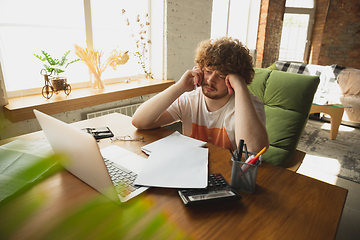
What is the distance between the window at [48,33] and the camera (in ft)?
6.03

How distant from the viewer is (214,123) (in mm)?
1342

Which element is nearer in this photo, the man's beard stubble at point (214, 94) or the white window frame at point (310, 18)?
the man's beard stubble at point (214, 94)

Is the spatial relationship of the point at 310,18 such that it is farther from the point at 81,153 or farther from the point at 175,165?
the point at 81,153

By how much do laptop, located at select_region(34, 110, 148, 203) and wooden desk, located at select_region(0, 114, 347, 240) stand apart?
0.16 feet

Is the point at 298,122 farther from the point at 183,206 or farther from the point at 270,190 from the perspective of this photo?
the point at 183,206

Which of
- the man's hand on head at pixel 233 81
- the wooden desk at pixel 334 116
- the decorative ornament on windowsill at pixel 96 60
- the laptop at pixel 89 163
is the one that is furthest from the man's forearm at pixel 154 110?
the wooden desk at pixel 334 116

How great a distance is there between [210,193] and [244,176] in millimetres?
121

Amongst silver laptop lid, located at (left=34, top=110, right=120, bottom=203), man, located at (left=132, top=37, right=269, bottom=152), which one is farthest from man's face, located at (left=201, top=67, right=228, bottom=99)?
silver laptop lid, located at (left=34, top=110, right=120, bottom=203)

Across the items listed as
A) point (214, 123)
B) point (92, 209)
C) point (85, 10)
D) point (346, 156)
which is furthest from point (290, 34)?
point (92, 209)

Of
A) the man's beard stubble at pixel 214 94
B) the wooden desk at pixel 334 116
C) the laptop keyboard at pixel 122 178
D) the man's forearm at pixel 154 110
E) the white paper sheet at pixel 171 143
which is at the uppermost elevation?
the man's beard stubble at pixel 214 94

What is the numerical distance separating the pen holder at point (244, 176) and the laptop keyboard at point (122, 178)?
32 centimetres

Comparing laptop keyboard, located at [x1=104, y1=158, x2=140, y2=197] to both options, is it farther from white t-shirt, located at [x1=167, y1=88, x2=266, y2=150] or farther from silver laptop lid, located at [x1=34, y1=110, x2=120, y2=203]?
white t-shirt, located at [x1=167, y1=88, x2=266, y2=150]

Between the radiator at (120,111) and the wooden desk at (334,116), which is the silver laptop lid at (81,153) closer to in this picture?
the radiator at (120,111)

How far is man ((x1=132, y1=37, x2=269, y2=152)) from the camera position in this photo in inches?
48.3
